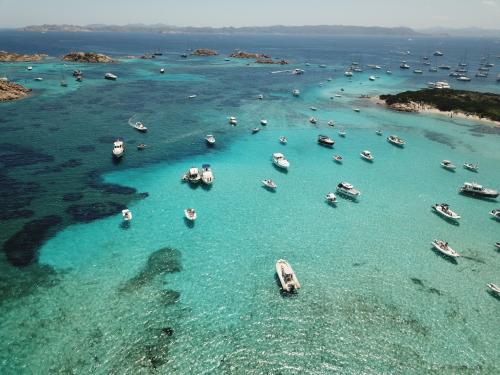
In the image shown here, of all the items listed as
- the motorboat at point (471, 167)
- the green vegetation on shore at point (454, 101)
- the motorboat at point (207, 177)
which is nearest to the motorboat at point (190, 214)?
the motorboat at point (207, 177)

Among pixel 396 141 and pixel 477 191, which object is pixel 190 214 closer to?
pixel 477 191

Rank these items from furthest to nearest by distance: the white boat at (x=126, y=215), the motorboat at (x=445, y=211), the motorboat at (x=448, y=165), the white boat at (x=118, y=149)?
the motorboat at (x=448, y=165) → the white boat at (x=118, y=149) → the motorboat at (x=445, y=211) → the white boat at (x=126, y=215)

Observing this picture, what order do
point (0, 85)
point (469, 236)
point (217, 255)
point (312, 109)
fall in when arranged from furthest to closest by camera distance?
point (312, 109), point (0, 85), point (469, 236), point (217, 255)

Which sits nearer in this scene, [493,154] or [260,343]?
[260,343]

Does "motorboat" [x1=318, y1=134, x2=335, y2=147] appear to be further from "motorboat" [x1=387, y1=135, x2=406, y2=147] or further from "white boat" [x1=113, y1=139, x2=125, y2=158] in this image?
"white boat" [x1=113, y1=139, x2=125, y2=158]

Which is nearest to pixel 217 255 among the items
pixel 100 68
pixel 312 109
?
pixel 312 109

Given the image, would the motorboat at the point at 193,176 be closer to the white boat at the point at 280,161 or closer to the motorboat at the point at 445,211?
the white boat at the point at 280,161

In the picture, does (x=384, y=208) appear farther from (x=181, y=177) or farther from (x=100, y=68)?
(x=100, y=68)
